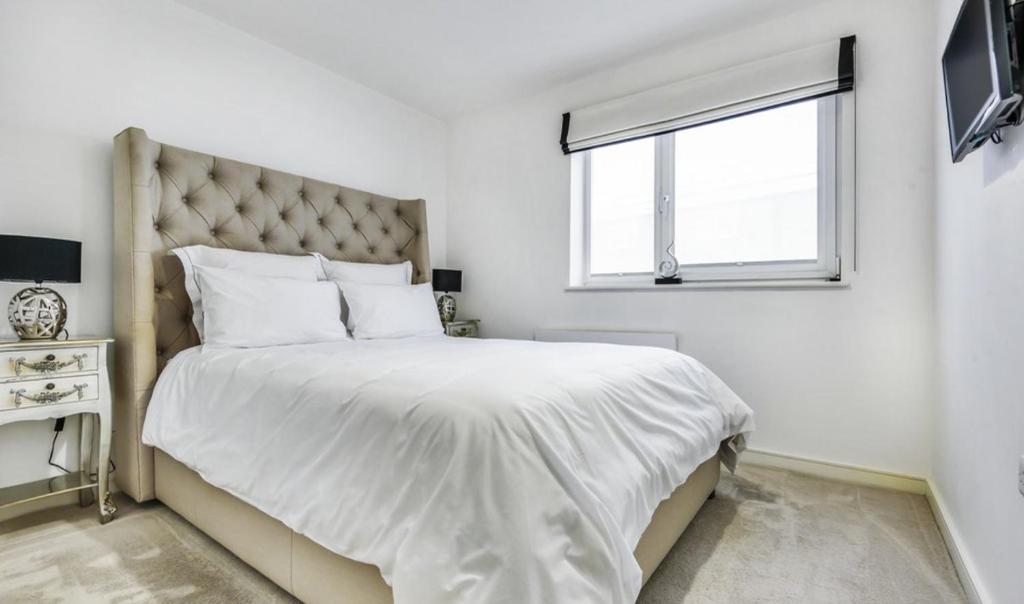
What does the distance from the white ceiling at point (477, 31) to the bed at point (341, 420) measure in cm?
75

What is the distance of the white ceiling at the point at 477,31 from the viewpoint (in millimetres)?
2232

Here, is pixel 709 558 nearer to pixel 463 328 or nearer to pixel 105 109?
pixel 463 328

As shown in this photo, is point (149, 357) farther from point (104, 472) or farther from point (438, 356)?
point (438, 356)

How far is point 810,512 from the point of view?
5.88 ft

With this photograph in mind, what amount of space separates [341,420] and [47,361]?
1.29 m

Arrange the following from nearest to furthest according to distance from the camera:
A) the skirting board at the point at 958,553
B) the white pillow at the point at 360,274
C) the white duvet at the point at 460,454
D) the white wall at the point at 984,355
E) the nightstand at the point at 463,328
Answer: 1. the white duvet at the point at 460,454
2. the white wall at the point at 984,355
3. the skirting board at the point at 958,553
4. the white pillow at the point at 360,274
5. the nightstand at the point at 463,328

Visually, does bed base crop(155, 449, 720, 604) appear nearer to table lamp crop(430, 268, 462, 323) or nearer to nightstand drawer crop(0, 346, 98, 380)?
nightstand drawer crop(0, 346, 98, 380)

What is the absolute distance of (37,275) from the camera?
5.18 feet

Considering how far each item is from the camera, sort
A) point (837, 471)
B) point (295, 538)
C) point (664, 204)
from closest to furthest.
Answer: point (295, 538) → point (837, 471) → point (664, 204)

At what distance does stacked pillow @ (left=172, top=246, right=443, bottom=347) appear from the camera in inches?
74.2

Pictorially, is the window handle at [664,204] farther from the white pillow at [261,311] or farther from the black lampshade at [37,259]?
the black lampshade at [37,259]

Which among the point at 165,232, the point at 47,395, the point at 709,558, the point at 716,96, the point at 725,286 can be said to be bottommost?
the point at 709,558

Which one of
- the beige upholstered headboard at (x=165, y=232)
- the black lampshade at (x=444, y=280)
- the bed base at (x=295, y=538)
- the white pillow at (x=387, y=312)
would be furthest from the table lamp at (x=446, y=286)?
the bed base at (x=295, y=538)

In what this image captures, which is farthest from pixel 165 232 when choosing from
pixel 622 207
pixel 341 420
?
pixel 622 207
